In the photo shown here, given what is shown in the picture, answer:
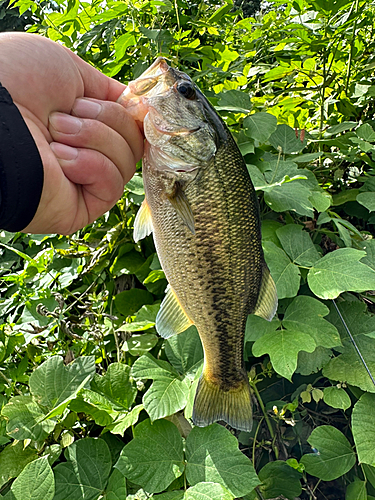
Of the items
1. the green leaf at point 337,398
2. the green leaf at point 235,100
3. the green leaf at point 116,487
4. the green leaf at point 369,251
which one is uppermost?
the green leaf at point 235,100

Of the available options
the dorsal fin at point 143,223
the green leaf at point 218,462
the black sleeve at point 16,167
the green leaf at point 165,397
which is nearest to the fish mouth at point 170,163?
the dorsal fin at point 143,223

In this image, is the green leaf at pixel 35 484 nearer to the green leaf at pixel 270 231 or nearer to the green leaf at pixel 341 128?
the green leaf at pixel 270 231

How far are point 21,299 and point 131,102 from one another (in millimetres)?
1002

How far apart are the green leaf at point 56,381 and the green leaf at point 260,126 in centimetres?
107

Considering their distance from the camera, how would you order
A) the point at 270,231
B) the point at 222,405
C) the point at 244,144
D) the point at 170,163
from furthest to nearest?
1. the point at 244,144
2. the point at 270,231
3. the point at 222,405
4. the point at 170,163

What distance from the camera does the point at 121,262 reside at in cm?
177

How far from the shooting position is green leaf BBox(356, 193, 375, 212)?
1.59 m

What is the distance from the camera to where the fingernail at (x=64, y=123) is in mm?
989

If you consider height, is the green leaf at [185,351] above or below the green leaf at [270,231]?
below

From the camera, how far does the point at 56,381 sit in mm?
→ 1363

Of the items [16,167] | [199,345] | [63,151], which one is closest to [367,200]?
[199,345]

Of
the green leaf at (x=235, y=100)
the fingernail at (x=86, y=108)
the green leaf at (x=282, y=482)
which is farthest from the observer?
the green leaf at (x=235, y=100)

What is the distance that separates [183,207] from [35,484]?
0.91 metres

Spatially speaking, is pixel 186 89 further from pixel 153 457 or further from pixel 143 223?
pixel 153 457
